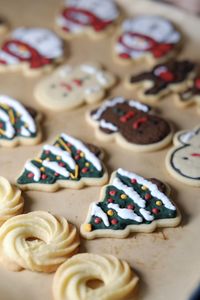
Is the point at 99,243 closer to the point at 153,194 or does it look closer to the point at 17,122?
the point at 153,194

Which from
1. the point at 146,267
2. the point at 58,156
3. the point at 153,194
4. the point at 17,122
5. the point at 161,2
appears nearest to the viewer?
the point at 146,267

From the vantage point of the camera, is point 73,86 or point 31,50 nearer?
point 73,86

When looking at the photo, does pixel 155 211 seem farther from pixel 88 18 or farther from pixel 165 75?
pixel 88 18

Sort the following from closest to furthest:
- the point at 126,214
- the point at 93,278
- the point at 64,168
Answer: the point at 93,278 → the point at 126,214 → the point at 64,168

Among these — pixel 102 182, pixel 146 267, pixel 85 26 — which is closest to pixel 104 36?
pixel 85 26

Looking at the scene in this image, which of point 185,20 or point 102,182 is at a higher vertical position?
point 185,20

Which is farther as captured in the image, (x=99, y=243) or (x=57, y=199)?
(x=57, y=199)

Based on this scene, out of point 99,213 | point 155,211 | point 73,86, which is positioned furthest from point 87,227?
point 73,86

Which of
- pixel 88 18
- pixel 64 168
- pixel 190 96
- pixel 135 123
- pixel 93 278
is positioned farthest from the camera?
pixel 88 18
